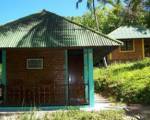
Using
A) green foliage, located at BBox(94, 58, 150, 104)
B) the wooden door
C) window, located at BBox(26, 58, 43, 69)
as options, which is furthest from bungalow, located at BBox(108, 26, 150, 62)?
window, located at BBox(26, 58, 43, 69)

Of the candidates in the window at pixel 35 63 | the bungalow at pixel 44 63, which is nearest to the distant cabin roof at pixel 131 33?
the bungalow at pixel 44 63

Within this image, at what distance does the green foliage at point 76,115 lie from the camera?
16.7 metres

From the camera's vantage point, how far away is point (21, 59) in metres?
20.2

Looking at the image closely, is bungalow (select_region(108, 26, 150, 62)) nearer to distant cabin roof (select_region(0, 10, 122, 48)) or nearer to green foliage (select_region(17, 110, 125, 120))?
distant cabin roof (select_region(0, 10, 122, 48))

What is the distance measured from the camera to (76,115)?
17.0m

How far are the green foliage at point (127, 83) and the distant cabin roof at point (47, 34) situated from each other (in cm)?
456

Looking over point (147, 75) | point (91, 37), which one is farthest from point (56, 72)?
point (147, 75)

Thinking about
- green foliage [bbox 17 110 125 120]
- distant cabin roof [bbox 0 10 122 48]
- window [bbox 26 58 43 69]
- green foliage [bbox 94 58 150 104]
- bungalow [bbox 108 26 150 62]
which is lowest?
green foliage [bbox 17 110 125 120]

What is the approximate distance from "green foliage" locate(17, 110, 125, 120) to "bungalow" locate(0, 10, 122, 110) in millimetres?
1732

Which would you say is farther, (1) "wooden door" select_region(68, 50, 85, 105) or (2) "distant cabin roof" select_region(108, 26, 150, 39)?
(2) "distant cabin roof" select_region(108, 26, 150, 39)

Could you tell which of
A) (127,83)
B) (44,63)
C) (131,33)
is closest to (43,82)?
(44,63)

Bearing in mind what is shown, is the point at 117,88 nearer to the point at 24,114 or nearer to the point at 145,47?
the point at 24,114

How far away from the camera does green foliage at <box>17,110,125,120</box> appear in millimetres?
16734

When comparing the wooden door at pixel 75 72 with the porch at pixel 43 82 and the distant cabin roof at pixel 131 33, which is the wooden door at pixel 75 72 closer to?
the porch at pixel 43 82
